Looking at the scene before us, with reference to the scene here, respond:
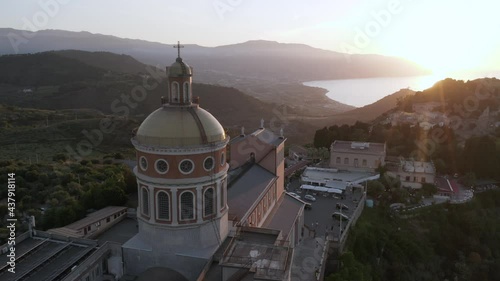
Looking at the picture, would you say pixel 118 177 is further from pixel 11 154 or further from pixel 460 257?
pixel 460 257

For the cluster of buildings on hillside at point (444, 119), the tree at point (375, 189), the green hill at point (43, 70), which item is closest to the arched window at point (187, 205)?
the tree at point (375, 189)

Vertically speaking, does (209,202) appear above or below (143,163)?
below

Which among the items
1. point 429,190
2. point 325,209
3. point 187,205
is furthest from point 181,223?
point 429,190

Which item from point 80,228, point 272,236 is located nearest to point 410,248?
point 272,236

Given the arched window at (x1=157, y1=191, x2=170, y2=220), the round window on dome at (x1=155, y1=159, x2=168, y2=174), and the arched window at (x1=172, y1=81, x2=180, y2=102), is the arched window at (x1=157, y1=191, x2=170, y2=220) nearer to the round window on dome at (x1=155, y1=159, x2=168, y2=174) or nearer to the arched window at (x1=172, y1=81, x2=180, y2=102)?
the round window on dome at (x1=155, y1=159, x2=168, y2=174)

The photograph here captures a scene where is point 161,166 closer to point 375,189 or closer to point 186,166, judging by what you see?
point 186,166

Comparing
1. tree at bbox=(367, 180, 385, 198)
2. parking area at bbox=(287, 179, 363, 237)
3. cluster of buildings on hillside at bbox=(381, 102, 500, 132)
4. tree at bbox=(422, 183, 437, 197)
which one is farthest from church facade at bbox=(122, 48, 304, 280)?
cluster of buildings on hillside at bbox=(381, 102, 500, 132)
